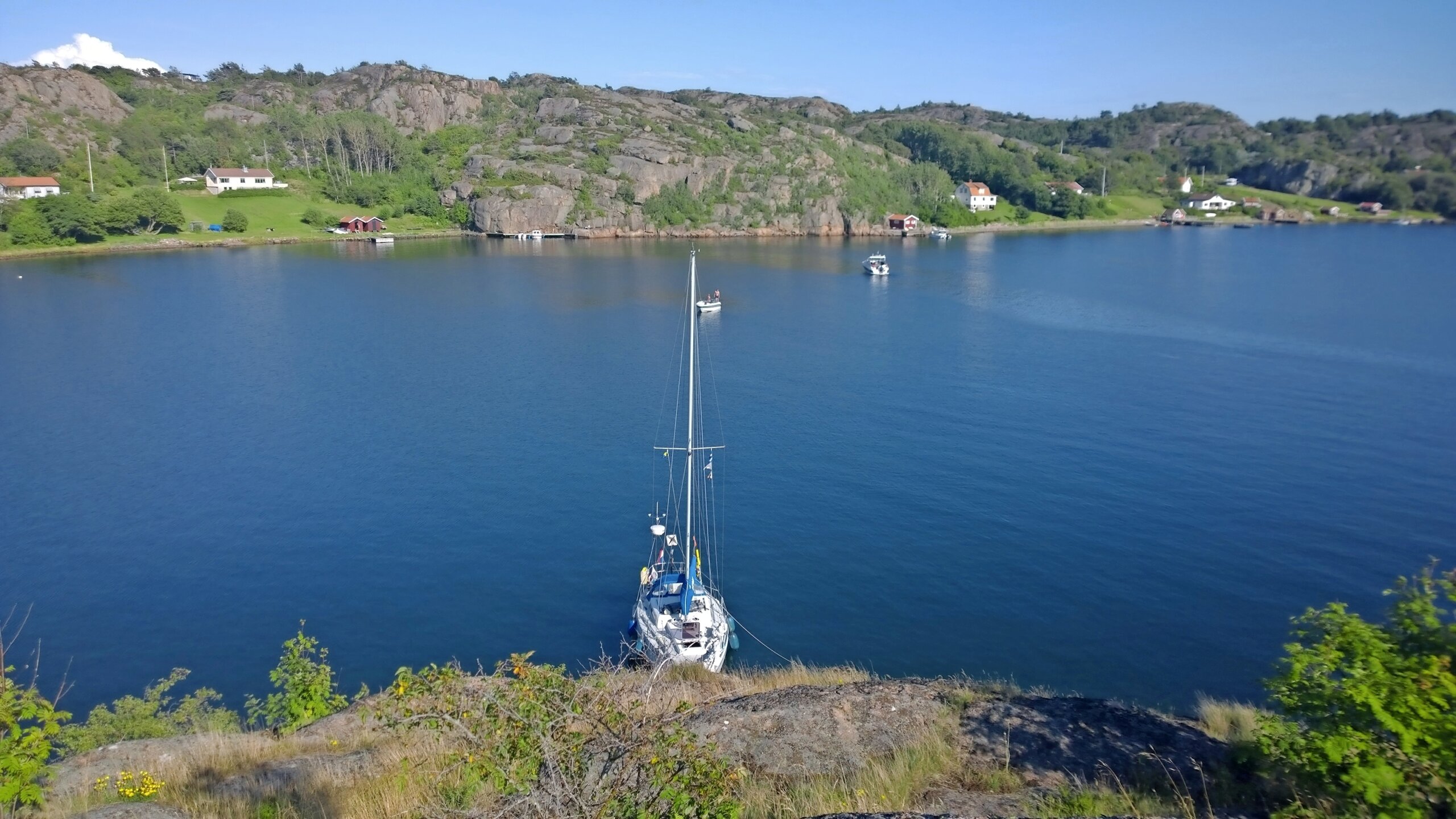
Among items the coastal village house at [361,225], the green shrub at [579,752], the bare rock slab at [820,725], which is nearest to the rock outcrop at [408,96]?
the coastal village house at [361,225]

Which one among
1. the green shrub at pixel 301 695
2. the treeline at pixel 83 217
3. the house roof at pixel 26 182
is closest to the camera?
the green shrub at pixel 301 695

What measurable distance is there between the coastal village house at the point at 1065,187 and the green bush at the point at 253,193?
284ft

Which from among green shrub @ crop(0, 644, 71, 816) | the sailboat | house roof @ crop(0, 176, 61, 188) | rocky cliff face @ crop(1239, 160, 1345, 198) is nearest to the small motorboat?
the sailboat

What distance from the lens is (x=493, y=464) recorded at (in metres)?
24.1

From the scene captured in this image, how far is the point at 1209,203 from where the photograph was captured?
11419 cm

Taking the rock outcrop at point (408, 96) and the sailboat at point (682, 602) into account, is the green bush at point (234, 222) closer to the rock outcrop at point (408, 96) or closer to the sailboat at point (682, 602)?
the rock outcrop at point (408, 96)

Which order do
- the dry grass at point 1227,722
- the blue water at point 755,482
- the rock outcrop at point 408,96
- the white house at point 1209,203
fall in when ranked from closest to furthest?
the dry grass at point 1227,722, the blue water at point 755,482, the rock outcrop at point 408,96, the white house at point 1209,203

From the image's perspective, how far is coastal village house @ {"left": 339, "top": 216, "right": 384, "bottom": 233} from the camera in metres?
83.1

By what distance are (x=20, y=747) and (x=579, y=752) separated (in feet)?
12.8

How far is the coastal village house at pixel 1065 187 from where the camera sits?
107875mm

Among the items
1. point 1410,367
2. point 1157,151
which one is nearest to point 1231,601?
point 1410,367

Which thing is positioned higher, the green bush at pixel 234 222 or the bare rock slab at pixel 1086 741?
the green bush at pixel 234 222

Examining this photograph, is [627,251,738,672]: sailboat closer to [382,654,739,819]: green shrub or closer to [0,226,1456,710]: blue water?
[0,226,1456,710]: blue water

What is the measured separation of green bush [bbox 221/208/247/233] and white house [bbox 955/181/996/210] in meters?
75.4
